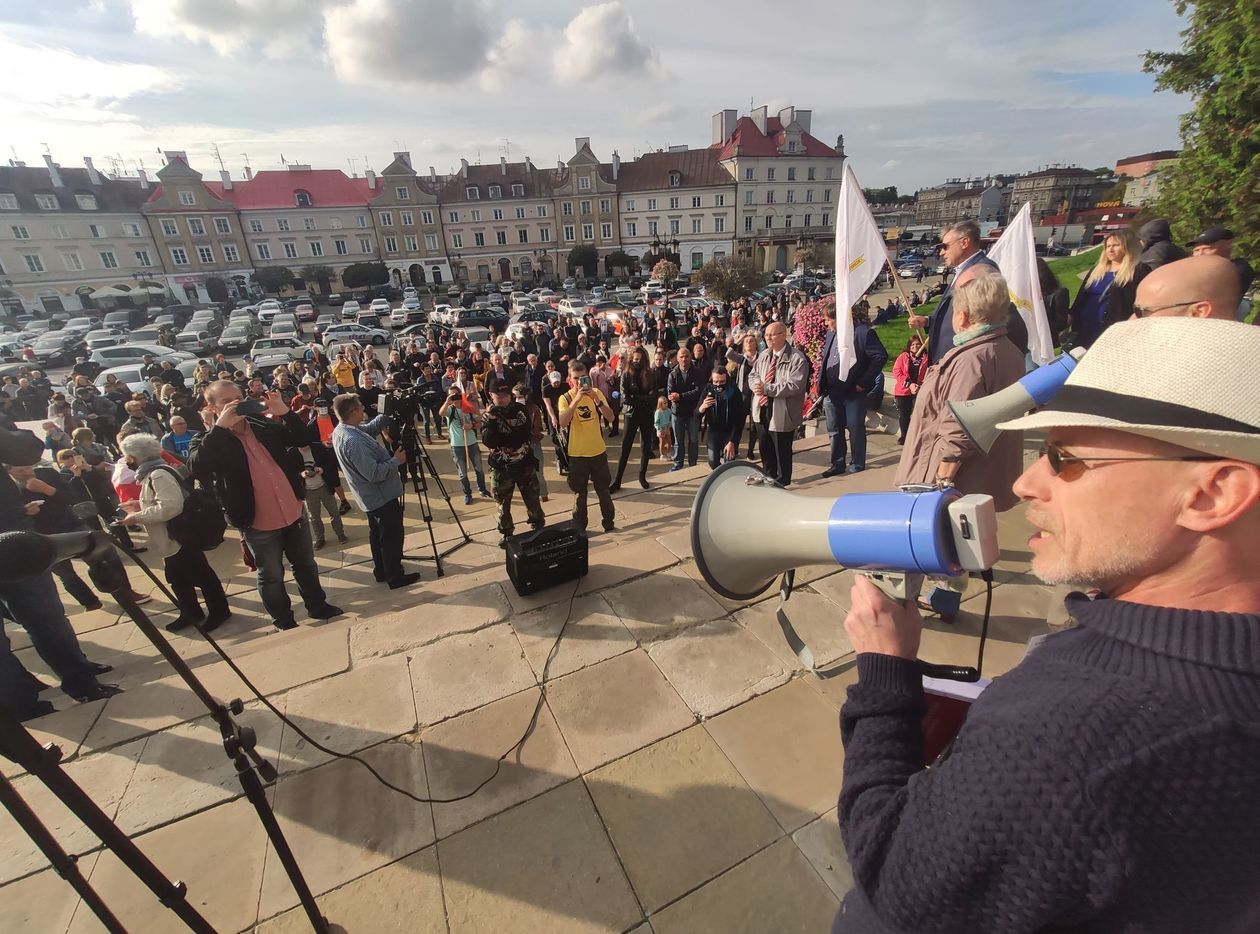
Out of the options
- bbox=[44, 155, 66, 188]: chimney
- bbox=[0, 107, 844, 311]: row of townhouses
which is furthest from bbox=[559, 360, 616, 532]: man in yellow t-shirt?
bbox=[44, 155, 66, 188]: chimney

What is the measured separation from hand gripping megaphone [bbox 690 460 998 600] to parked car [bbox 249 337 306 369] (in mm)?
22157

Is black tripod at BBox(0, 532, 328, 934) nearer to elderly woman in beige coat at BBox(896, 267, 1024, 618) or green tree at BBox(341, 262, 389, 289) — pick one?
elderly woman in beige coat at BBox(896, 267, 1024, 618)

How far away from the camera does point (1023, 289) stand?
480cm

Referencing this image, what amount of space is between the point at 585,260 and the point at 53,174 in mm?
43082

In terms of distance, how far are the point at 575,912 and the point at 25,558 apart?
79.3 inches

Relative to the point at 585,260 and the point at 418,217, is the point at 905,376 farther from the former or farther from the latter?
the point at 418,217

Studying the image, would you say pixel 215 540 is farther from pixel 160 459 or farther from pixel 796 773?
pixel 796 773

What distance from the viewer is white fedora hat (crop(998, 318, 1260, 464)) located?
80 cm

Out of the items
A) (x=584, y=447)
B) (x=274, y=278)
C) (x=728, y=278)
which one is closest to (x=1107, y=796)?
(x=584, y=447)

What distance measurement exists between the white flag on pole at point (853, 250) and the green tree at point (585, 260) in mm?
46080

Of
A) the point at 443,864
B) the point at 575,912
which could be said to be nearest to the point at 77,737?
the point at 443,864

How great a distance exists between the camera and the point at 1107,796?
2.37 ft

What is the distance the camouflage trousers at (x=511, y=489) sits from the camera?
5121 mm

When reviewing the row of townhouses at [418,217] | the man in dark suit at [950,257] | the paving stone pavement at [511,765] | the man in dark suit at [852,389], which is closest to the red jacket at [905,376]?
the man in dark suit at [852,389]
